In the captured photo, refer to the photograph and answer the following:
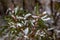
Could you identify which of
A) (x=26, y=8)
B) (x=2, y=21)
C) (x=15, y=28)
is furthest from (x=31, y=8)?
(x=15, y=28)

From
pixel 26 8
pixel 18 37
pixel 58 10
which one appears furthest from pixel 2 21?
pixel 58 10

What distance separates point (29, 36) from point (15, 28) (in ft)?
0.49

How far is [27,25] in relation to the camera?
6.33ft

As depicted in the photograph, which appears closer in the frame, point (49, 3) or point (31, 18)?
point (31, 18)

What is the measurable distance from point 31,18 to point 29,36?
0.62ft

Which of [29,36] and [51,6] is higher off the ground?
[51,6]

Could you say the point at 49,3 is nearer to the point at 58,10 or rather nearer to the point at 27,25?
the point at 58,10

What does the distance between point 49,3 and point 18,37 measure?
60 centimetres

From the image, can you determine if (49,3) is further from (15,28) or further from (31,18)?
(15,28)

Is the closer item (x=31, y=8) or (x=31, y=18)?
(x=31, y=18)

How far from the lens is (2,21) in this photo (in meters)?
2.35

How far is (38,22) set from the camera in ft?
6.12

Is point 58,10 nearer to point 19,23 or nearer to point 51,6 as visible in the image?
point 51,6

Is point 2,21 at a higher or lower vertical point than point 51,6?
lower
